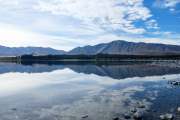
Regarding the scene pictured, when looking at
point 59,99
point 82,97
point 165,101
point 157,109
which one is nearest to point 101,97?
point 82,97

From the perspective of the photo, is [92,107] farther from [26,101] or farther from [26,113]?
[26,101]

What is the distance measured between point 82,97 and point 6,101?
8.27 m

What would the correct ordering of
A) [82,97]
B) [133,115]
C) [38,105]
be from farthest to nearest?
[82,97] < [38,105] < [133,115]

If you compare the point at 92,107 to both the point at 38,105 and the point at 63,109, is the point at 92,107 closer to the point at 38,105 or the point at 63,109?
the point at 63,109

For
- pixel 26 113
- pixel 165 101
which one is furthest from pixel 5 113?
pixel 165 101

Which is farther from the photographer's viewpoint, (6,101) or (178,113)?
(6,101)

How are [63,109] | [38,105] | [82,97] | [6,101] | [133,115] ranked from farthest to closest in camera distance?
[82,97], [6,101], [38,105], [63,109], [133,115]

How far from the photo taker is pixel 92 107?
2783 centimetres

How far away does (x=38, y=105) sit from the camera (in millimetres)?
29734

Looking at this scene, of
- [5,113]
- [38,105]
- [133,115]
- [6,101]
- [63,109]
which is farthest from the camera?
[6,101]

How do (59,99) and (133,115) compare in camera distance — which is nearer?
(133,115)

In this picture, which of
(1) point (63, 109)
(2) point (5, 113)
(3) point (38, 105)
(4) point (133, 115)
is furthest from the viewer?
(3) point (38, 105)

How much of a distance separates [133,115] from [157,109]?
3.43 m

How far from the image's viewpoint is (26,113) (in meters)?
25.6
